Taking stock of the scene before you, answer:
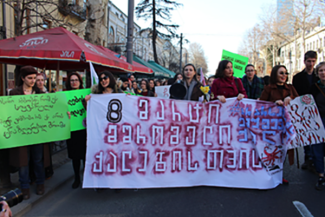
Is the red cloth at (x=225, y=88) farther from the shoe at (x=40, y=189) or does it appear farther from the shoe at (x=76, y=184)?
the shoe at (x=40, y=189)

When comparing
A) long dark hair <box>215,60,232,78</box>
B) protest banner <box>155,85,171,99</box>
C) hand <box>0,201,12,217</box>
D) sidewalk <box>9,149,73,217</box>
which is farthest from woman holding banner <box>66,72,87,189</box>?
protest banner <box>155,85,171,99</box>

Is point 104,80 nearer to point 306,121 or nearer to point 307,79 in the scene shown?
point 306,121

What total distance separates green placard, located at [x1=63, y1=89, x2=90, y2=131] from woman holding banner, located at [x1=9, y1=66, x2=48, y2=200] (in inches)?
20.9

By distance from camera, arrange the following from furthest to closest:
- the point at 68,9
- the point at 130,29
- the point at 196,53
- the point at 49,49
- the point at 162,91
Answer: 1. the point at 196,53
2. the point at 68,9
3. the point at 162,91
4. the point at 130,29
5. the point at 49,49

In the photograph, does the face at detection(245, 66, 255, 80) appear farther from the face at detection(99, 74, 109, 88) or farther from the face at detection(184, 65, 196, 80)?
the face at detection(99, 74, 109, 88)

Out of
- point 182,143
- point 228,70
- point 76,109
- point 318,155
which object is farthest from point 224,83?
point 76,109

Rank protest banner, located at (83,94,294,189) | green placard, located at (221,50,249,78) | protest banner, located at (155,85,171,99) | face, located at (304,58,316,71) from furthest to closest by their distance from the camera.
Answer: protest banner, located at (155,85,171,99), green placard, located at (221,50,249,78), face, located at (304,58,316,71), protest banner, located at (83,94,294,189)

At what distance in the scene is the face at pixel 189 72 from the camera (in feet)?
15.5

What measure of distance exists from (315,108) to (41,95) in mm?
4446

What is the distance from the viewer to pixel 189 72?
15.5 ft

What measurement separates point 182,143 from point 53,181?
92.6 inches

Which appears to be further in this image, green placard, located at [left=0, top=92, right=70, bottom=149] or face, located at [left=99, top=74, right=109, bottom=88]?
face, located at [left=99, top=74, right=109, bottom=88]

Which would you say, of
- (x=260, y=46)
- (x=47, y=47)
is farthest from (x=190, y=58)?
(x=47, y=47)

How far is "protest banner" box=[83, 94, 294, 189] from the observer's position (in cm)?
400
